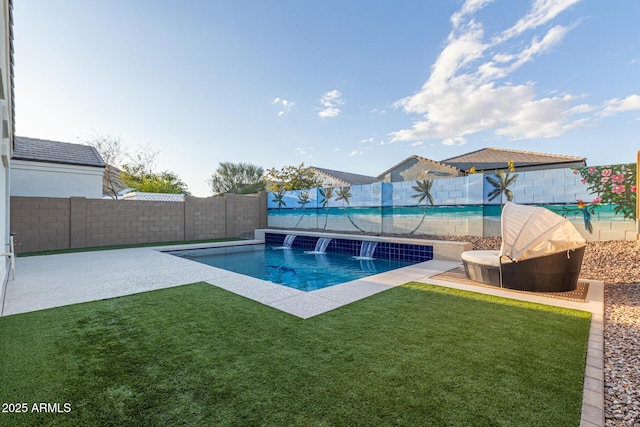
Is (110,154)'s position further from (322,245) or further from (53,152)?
(322,245)

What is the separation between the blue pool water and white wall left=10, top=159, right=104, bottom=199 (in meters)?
8.24

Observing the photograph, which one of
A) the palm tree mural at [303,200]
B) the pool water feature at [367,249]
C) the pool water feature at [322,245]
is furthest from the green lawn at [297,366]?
the palm tree mural at [303,200]

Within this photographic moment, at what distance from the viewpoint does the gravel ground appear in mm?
1998

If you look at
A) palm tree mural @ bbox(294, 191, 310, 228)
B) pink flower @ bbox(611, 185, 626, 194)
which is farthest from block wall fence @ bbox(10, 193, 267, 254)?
pink flower @ bbox(611, 185, 626, 194)

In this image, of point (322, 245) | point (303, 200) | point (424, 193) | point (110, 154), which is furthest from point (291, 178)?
point (110, 154)

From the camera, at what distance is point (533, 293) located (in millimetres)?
4805

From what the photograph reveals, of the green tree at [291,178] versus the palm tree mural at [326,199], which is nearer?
the palm tree mural at [326,199]

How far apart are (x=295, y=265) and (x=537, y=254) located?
618 cm

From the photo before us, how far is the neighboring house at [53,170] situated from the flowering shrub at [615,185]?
2085 cm

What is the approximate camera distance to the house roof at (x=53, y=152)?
43.8 ft

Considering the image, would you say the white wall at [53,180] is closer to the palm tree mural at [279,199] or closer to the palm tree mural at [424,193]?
the palm tree mural at [279,199]

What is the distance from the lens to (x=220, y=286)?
529 centimetres

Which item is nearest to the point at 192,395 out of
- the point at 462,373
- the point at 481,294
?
the point at 462,373

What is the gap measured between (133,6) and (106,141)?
18336mm
